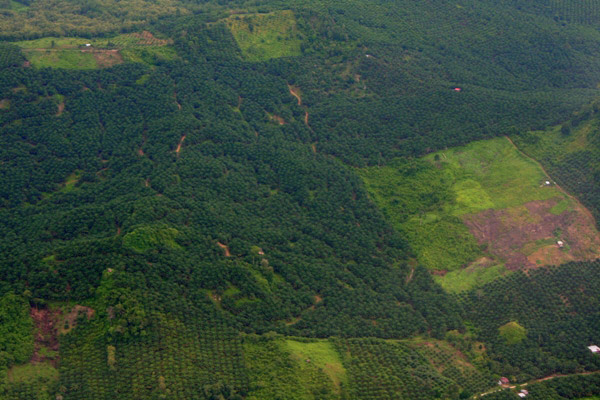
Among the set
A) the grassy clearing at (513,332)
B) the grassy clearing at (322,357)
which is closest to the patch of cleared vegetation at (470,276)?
the grassy clearing at (513,332)

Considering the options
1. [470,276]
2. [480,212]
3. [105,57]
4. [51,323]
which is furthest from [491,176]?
[51,323]

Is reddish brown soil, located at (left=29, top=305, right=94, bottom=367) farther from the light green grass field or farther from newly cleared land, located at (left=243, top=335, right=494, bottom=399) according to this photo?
the light green grass field

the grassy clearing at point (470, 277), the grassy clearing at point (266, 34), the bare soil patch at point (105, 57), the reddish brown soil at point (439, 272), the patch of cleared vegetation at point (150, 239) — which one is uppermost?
the grassy clearing at point (266, 34)

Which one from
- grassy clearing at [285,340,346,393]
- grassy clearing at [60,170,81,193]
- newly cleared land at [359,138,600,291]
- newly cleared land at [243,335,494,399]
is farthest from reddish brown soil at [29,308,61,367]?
newly cleared land at [359,138,600,291]

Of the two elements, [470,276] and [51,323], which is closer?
[51,323]

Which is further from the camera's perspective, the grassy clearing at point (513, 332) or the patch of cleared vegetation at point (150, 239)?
the grassy clearing at point (513, 332)

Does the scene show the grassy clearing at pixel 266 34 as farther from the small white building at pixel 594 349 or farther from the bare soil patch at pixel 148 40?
the small white building at pixel 594 349

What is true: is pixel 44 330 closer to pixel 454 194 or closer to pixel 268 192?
pixel 268 192

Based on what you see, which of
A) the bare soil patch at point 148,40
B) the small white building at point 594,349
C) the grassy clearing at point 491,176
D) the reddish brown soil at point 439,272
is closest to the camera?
the small white building at point 594,349
